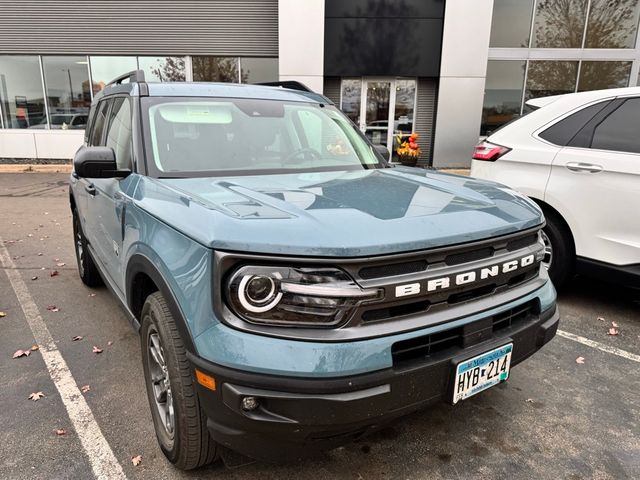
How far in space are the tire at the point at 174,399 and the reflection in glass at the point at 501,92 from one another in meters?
13.4

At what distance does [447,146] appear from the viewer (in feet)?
45.0

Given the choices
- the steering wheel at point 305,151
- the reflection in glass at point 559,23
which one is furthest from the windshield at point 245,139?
the reflection in glass at point 559,23

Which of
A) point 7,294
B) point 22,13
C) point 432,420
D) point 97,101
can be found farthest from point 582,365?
point 22,13

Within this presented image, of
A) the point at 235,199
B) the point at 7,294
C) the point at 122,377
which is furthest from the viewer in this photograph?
the point at 7,294

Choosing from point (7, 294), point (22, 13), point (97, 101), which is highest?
point (22, 13)

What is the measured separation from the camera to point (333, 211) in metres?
1.98

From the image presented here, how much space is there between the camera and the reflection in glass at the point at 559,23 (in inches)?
535

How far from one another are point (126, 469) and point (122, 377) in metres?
0.93

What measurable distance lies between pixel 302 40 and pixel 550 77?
729 cm

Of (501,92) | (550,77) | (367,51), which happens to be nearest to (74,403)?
(367,51)

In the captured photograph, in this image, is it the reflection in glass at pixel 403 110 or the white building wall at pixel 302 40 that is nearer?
the white building wall at pixel 302 40

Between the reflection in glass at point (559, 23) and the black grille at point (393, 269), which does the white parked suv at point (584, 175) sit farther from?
the reflection in glass at point (559, 23)

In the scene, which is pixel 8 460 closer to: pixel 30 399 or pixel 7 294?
pixel 30 399

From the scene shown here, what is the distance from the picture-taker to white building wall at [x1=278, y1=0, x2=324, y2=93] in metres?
12.8
